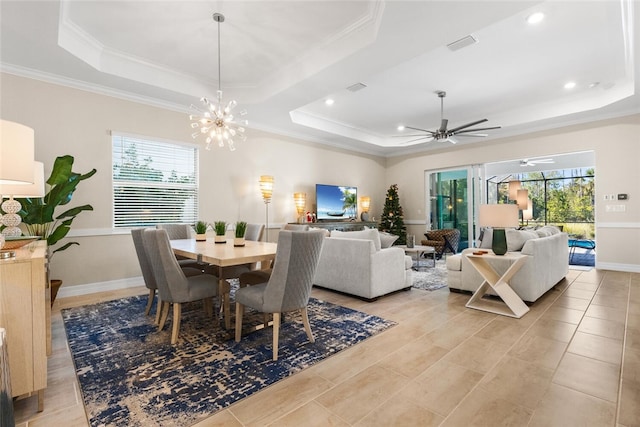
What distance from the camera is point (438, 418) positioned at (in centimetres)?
168

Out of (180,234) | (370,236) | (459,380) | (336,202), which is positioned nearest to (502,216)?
(370,236)

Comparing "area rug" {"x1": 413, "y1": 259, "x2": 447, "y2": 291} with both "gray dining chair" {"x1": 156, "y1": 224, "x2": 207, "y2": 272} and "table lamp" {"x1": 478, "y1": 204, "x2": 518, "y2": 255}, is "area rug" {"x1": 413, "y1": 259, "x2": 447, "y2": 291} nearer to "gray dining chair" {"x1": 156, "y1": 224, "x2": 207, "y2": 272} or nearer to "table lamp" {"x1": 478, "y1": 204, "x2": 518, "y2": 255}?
"table lamp" {"x1": 478, "y1": 204, "x2": 518, "y2": 255}

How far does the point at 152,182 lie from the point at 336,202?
4076 millimetres

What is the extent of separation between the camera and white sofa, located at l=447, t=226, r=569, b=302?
3605 millimetres

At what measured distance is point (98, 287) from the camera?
4.30m

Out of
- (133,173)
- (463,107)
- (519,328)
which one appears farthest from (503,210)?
(133,173)

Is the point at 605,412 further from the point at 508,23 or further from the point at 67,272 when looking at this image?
the point at 67,272

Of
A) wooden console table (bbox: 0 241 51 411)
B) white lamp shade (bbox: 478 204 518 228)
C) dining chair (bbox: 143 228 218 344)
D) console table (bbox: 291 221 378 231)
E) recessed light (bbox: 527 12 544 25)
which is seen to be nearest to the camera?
wooden console table (bbox: 0 241 51 411)

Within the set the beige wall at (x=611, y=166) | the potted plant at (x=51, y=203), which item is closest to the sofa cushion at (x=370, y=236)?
the potted plant at (x=51, y=203)

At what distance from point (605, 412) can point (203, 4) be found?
14.6ft

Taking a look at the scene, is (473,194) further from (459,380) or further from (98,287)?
(98,287)

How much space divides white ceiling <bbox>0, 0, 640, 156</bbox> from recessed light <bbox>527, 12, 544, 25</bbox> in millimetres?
48

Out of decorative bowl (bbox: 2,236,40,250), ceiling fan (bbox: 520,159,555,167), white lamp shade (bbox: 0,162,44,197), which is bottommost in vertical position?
decorative bowl (bbox: 2,236,40,250)

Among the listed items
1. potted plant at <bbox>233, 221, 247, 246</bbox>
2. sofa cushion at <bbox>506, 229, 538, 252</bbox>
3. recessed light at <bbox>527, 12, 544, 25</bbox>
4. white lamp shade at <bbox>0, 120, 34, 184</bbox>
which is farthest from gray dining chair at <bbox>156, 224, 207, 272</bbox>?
recessed light at <bbox>527, 12, 544, 25</bbox>
